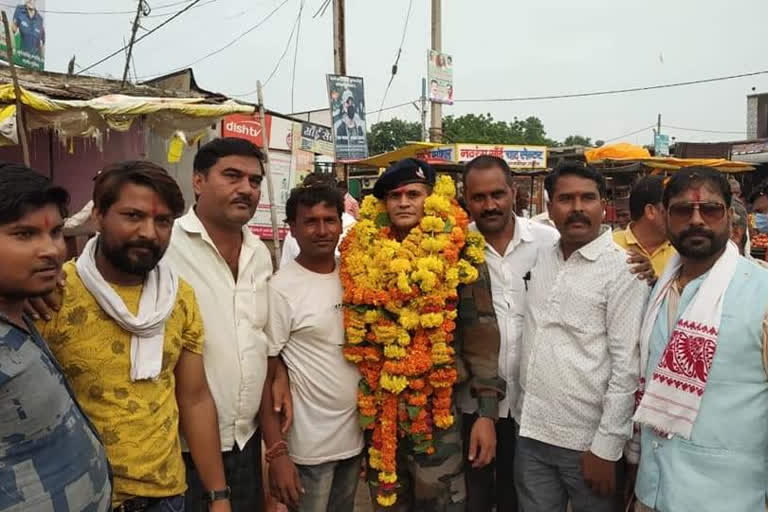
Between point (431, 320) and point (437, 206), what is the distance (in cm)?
56

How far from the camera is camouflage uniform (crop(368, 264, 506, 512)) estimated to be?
8.43 ft

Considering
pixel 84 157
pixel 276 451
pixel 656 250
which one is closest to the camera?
pixel 276 451

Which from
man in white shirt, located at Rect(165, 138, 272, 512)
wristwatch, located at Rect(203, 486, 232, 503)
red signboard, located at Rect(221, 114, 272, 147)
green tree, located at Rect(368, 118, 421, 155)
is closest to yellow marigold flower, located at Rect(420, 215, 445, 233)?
man in white shirt, located at Rect(165, 138, 272, 512)

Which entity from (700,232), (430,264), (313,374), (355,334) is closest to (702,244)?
(700,232)

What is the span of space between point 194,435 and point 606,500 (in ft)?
5.69

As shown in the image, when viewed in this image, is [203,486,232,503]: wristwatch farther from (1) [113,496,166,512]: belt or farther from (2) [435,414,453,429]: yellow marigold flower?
(2) [435,414,453,429]: yellow marigold flower

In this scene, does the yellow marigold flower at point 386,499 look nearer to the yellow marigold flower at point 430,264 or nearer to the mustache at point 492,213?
the yellow marigold flower at point 430,264

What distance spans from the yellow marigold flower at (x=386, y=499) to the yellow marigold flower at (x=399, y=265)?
3.41 ft

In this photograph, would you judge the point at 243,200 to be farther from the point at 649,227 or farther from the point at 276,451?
the point at 649,227

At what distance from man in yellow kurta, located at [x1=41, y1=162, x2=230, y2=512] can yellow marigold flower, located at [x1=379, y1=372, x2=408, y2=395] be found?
2.79 ft

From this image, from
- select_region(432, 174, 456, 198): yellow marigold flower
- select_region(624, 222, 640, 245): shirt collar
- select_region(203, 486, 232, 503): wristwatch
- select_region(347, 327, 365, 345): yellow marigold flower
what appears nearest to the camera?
select_region(203, 486, 232, 503): wristwatch

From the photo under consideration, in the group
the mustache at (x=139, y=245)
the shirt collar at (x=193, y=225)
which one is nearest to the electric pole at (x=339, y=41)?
the shirt collar at (x=193, y=225)

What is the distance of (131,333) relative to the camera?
1.84 metres

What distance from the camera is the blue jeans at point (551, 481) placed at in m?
2.42
